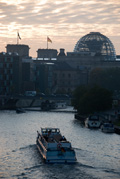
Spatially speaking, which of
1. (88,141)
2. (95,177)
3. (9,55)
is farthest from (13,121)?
(9,55)

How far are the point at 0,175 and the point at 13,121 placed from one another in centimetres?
5435

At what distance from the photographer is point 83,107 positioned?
118 metres

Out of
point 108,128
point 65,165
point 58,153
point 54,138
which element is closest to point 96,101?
point 108,128

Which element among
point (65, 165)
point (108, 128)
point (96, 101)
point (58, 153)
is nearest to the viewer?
point (65, 165)

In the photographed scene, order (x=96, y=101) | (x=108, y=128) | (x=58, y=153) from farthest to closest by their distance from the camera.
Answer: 1. (x=96, y=101)
2. (x=108, y=128)
3. (x=58, y=153)

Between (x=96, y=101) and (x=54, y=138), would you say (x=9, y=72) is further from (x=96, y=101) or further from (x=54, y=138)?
(x=54, y=138)

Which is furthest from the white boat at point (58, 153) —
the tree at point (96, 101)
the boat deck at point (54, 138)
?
the tree at point (96, 101)

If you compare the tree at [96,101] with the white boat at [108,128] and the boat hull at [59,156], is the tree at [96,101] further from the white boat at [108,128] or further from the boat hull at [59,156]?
the boat hull at [59,156]

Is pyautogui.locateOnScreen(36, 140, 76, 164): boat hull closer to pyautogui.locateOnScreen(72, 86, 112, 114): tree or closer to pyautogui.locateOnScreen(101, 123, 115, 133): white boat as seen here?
pyautogui.locateOnScreen(101, 123, 115, 133): white boat

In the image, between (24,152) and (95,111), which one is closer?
(24,152)

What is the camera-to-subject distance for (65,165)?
198ft

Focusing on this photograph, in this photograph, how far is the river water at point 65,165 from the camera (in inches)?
2260

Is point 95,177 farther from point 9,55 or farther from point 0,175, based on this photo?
point 9,55

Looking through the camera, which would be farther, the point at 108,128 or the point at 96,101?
the point at 96,101
